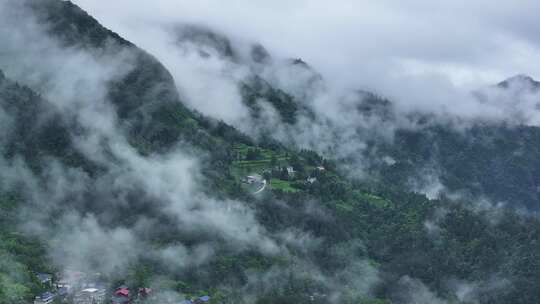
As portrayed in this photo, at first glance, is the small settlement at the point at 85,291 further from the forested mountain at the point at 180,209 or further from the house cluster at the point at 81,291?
the forested mountain at the point at 180,209

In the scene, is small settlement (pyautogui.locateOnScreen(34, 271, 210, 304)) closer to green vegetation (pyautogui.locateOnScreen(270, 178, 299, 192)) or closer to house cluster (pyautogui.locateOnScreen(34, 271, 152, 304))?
house cluster (pyautogui.locateOnScreen(34, 271, 152, 304))

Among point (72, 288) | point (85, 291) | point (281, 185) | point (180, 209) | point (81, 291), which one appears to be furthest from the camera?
point (281, 185)

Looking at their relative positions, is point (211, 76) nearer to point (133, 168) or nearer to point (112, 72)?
point (112, 72)

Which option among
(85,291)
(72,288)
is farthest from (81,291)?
(72,288)

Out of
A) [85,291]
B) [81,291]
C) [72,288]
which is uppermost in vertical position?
[85,291]

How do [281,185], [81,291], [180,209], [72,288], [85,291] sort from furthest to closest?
[281,185] → [180,209] → [72,288] → [85,291] → [81,291]

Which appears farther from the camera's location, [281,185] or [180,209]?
[281,185]

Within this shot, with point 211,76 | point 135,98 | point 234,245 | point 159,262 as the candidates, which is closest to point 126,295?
point 159,262

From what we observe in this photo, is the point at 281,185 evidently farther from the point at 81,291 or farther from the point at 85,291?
Answer: the point at 81,291

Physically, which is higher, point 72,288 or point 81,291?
point 81,291
